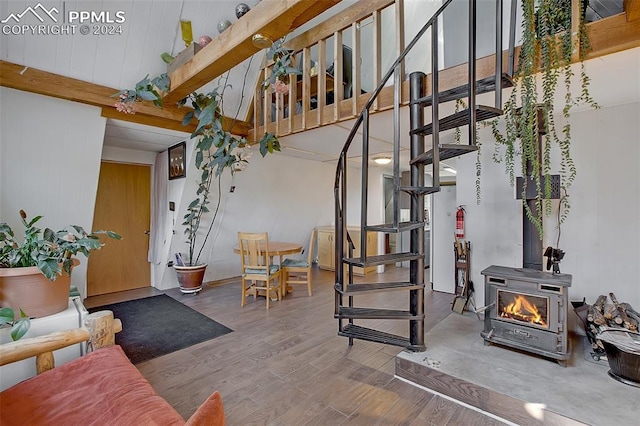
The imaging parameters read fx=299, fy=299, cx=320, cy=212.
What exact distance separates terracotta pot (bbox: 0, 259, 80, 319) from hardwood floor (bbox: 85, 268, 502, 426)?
3.23ft

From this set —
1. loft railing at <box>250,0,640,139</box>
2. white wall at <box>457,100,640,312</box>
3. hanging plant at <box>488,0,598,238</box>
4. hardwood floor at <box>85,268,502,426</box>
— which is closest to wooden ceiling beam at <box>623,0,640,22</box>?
loft railing at <box>250,0,640,139</box>

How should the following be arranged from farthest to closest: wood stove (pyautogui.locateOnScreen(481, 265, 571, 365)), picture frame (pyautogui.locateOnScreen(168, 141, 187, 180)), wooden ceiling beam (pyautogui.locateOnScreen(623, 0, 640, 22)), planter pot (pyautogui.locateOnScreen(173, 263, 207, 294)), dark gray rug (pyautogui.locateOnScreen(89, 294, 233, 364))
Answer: planter pot (pyautogui.locateOnScreen(173, 263, 207, 294)) < picture frame (pyautogui.locateOnScreen(168, 141, 187, 180)) < dark gray rug (pyautogui.locateOnScreen(89, 294, 233, 364)) < wood stove (pyautogui.locateOnScreen(481, 265, 571, 365)) < wooden ceiling beam (pyautogui.locateOnScreen(623, 0, 640, 22))

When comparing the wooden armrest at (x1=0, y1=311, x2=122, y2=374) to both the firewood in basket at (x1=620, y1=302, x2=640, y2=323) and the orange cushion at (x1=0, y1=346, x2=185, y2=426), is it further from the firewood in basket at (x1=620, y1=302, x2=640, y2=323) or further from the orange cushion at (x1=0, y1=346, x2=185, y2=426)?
the firewood in basket at (x1=620, y1=302, x2=640, y2=323)

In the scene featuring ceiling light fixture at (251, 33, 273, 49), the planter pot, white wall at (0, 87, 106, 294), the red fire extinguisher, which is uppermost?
ceiling light fixture at (251, 33, 273, 49)

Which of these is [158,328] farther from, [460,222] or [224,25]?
[460,222]

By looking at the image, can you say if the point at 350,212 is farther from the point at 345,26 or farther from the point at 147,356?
the point at 147,356

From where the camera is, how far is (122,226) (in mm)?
4699

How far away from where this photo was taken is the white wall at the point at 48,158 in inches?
103

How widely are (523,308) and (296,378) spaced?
181cm

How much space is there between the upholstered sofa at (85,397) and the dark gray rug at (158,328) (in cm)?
128

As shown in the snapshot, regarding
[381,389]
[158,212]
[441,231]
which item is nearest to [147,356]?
[381,389]

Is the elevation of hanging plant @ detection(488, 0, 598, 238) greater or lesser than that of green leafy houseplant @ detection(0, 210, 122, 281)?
greater

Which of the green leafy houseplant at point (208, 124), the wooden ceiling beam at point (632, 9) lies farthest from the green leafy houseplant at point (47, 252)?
the wooden ceiling beam at point (632, 9)

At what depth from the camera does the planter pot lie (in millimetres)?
4319
